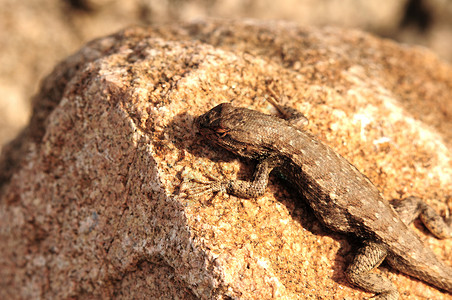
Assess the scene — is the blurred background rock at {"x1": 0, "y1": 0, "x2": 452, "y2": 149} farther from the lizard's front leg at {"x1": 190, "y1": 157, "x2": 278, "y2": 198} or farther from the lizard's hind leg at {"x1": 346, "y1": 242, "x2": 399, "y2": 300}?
the lizard's hind leg at {"x1": 346, "y1": 242, "x2": 399, "y2": 300}

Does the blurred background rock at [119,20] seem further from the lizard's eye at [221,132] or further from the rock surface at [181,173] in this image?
the lizard's eye at [221,132]

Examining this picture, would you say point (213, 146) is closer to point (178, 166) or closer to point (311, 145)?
point (178, 166)

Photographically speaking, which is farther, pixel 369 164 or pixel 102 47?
pixel 102 47

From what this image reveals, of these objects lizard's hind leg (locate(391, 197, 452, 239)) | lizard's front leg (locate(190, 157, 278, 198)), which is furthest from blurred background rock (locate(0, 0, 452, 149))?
lizard's hind leg (locate(391, 197, 452, 239))

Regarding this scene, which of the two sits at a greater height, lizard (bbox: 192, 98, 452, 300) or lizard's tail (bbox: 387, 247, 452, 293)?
lizard (bbox: 192, 98, 452, 300)

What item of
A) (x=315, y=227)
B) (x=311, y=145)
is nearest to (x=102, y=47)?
(x=311, y=145)

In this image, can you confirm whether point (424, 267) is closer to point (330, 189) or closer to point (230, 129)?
point (330, 189)

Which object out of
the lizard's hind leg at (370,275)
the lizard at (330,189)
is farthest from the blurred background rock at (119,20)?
the lizard's hind leg at (370,275)
